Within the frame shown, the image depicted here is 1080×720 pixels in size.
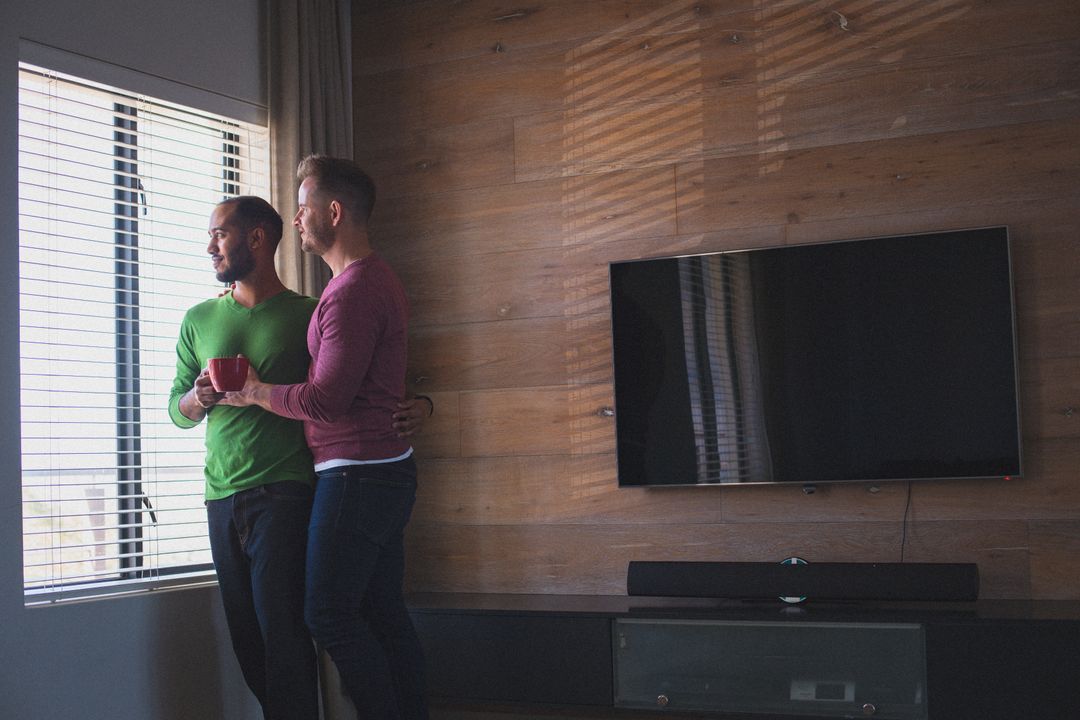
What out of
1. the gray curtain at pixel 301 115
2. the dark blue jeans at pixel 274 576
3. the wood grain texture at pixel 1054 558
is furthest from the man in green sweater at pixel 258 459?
the wood grain texture at pixel 1054 558

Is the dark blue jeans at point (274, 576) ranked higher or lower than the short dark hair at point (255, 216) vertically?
lower

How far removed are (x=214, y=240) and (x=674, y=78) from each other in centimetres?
156

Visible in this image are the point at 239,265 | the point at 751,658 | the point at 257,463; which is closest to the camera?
the point at 257,463

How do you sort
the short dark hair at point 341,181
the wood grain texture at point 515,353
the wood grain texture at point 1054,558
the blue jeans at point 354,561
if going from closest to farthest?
the blue jeans at point 354,561 → the short dark hair at point 341,181 → the wood grain texture at point 1054,558 → the wood grain texture at point 515,353

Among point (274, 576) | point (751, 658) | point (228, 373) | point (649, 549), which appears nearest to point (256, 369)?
point (228, 373)

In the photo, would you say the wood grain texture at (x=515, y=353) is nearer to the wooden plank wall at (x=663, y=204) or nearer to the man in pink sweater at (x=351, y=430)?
the wooden plank wall at (x=663, y=204)

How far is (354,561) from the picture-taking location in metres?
2.46

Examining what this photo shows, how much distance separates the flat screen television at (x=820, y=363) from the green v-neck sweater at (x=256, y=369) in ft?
3.58

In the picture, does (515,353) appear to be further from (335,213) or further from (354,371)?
(354,371)

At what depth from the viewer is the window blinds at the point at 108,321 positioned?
9.04 ft

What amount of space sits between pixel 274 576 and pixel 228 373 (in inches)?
19.2

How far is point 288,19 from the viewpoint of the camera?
350 centimetres

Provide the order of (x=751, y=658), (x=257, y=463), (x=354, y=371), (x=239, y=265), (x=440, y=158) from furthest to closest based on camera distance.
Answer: (x=440, y=158) < (x=751, y=658) < (x=239, y=265) < (x=257, y=463) < (x=354, y=371)

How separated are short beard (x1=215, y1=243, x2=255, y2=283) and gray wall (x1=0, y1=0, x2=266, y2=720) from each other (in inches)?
19.9
